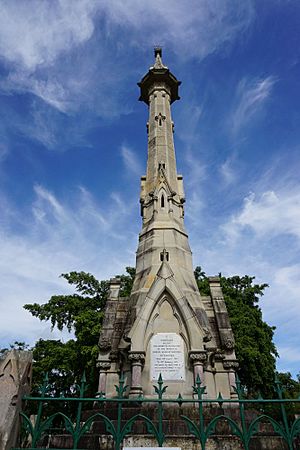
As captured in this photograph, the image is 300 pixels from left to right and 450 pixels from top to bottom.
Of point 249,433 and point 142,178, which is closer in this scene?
point 249,433

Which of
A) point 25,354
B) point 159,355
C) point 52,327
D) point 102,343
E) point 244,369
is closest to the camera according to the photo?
point 25,354

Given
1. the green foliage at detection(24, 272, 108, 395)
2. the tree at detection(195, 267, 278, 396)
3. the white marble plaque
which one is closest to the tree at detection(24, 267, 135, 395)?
the green foliage at detection(24, 272, 108, 395)

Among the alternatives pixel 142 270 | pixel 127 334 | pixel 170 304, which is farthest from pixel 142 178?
pixel 127 334

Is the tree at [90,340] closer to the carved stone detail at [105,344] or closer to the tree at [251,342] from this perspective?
the tree at [251,342]

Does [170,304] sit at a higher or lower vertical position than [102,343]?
higher

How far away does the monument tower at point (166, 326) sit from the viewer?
742 cm

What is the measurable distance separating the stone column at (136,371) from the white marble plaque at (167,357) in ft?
1.09

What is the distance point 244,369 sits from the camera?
714 inches

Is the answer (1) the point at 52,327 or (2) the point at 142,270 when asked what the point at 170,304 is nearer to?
(2) the point at 142,270

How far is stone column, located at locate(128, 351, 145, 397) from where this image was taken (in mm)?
7020

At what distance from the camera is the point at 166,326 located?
8016 mm

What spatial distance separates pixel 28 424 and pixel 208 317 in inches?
263

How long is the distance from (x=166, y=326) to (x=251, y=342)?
1278cm

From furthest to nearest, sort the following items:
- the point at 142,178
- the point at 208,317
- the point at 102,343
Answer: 1. the point at 142,178
2. the point at 208,317
3. the point at 102,343
